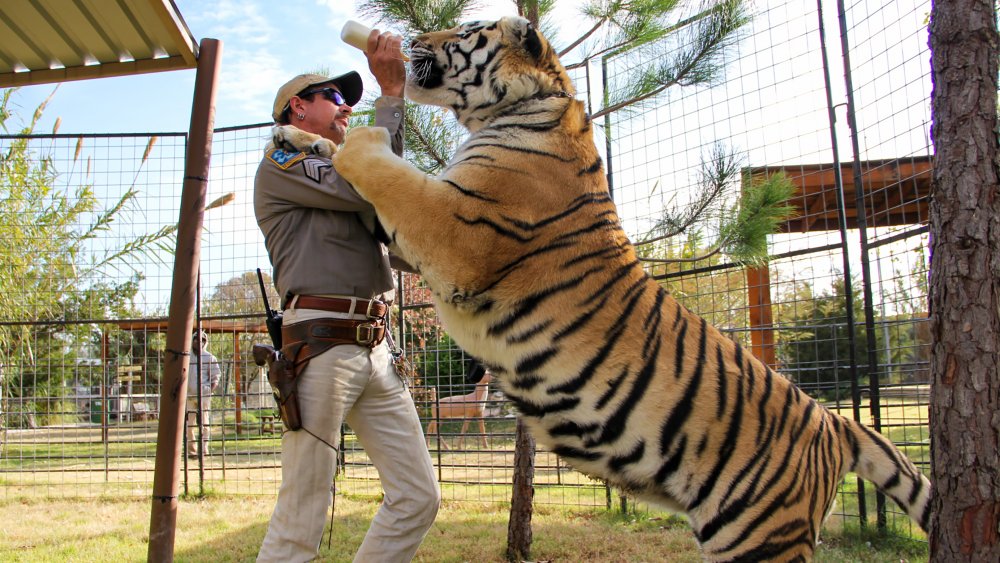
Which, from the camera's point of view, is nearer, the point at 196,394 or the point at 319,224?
the point at 319,224

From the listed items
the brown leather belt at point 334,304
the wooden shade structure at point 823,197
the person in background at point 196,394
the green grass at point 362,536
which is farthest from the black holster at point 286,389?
the person in background at point 196,394

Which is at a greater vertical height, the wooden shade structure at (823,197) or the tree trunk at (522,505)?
the wooden shade structure at (823,197)

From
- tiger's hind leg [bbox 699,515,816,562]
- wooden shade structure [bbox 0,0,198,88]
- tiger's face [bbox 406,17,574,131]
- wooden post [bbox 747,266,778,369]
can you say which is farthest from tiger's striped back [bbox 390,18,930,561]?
wooden post [bbox 747,266,778,369]

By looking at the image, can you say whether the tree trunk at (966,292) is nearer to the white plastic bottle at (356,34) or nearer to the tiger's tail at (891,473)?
the tiger's tail at (891,473)

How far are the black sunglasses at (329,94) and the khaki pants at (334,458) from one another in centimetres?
116

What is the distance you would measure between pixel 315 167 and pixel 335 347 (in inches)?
31.0

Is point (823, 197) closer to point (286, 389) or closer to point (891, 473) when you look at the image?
point (891, 473)

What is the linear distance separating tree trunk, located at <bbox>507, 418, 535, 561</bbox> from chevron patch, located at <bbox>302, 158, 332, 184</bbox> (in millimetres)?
2807

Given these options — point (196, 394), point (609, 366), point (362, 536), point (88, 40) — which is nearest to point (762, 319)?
point (362, 536)

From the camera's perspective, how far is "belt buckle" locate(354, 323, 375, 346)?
10.2 feet

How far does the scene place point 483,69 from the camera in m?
3.19

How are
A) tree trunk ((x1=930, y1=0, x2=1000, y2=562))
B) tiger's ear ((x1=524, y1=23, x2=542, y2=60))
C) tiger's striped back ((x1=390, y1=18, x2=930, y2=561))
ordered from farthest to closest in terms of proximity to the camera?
tiger's ear ((x1=524, y1=23, x2=542, y2=60)) < tiger's striped back ((x1=390, y1=18, x2=930, y2=561)) < tree trunk ((x1=930, y1=0, x2=1000, y2=562))

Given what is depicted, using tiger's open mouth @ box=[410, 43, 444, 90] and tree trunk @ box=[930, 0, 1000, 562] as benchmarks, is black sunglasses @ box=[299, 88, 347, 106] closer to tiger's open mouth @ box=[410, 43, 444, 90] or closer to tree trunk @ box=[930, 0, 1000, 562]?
tiger's open mouth @ box=[410, 43, 444, 90]

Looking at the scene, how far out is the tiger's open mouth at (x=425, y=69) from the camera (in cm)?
329
